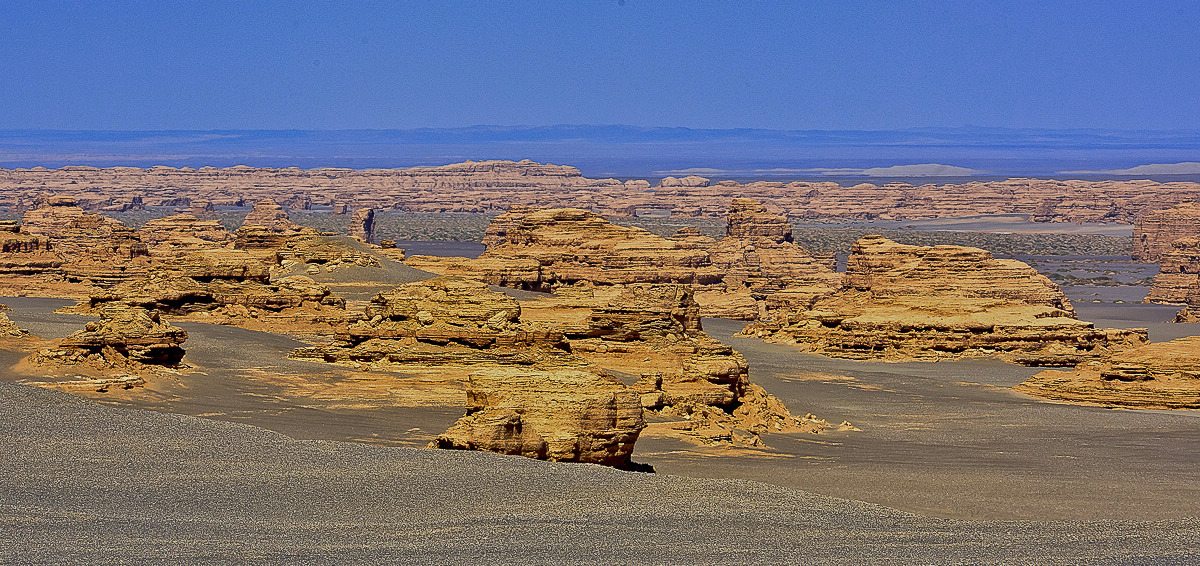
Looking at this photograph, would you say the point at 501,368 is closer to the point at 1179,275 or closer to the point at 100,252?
the point at 100,252

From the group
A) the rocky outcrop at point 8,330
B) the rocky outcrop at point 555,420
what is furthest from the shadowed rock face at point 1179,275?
the rocky outcrop at point 555,420

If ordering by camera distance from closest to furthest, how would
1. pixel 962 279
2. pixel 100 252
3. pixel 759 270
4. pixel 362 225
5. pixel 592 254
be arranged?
pixel 962 279, pixel 100 252, pixel 592 254, pixel 759 270, pixel 362 225

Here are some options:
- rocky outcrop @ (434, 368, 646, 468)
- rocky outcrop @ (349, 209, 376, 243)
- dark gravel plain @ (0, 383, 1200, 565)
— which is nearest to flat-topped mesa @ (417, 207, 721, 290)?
rocky outcrop @ (434, 368, 646, 468)

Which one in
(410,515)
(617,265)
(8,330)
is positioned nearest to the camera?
(410,515)

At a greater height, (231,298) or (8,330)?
(8,330)

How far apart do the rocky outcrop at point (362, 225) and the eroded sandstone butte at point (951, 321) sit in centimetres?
6551

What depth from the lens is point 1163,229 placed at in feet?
347

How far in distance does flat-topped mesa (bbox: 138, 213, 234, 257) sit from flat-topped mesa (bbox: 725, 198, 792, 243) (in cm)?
2558

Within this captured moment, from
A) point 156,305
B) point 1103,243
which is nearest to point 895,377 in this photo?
point 156,305

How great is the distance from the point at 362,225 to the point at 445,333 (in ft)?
293

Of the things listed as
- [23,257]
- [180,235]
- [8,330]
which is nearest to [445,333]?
[8,330]

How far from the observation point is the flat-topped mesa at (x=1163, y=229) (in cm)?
10029

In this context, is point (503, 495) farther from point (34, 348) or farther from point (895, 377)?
point (895, 377)

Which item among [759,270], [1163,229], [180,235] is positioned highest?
[1163,229]
